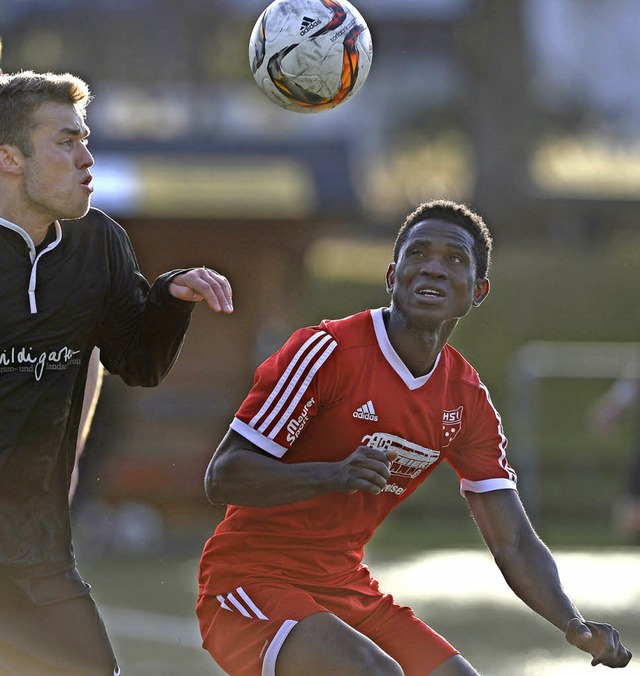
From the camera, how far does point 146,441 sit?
1492cm

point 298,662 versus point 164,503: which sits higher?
point 298,662

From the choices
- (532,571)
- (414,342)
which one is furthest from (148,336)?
(532,571)

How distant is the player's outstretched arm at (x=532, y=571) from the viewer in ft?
16.0

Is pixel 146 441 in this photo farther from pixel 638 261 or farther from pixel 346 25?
pixel 638 261

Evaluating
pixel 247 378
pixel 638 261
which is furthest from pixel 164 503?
pixel 638 261

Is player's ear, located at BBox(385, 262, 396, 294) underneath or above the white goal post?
above

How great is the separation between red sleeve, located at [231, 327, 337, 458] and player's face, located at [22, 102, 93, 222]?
83 centimetres

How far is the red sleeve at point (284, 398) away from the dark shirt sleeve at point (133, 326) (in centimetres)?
39

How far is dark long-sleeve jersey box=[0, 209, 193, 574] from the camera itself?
4.90 metres

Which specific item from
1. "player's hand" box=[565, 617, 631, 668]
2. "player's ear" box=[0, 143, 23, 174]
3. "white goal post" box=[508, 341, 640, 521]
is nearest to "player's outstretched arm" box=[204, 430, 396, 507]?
"player's hand" box=[565, 617, 631, 668]

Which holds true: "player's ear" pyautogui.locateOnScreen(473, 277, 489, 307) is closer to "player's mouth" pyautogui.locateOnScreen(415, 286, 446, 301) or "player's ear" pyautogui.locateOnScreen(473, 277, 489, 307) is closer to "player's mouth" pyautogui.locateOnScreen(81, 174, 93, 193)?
"player's mouth" pyautogui.locateOnScreen(415, 286, 446, 301)

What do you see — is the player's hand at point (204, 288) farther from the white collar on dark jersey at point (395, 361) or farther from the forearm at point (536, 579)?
the forearm at point (536, 579)

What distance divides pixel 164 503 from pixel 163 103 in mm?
15065

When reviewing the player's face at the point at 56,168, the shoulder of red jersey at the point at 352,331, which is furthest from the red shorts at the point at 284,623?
the player's face at the point at 56,168
